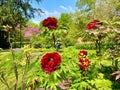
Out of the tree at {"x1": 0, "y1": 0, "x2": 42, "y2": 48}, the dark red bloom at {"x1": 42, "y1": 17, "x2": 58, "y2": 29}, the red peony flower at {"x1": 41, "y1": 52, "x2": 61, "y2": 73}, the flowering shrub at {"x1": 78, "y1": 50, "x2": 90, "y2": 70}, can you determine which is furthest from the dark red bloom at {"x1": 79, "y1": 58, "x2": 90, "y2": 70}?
the tree at {"x1": 0, "y1": 0, "x2": 42, "y2": 48}

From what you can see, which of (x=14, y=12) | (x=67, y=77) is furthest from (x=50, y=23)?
(x=14, y=12)

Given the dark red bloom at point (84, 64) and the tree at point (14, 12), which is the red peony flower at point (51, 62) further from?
the tree at point (14, 12)

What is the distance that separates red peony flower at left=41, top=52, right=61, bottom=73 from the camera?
11.7 feet

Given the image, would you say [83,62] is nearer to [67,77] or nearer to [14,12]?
[67,77]

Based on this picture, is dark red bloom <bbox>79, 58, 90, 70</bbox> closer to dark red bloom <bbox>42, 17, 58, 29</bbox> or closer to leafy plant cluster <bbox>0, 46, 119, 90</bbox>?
leafy plant cluster <bbox>0, 46, 119, 90</bbox>

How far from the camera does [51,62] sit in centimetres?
359

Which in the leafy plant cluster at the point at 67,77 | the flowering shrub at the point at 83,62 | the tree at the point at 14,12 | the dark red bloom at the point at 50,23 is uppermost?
Result: the tree at the point at 14,12

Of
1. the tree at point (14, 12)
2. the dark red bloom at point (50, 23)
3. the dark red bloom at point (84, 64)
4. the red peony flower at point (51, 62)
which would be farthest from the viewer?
the tree at point (14, 12)

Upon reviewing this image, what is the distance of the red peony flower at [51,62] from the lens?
3568mm

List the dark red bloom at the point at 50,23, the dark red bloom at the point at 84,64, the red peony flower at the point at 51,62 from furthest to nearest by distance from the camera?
the dark red bloom at the point at 50,23 → the dark red bloom at the point at 84,64 → the red peony flower at the point at 51,62

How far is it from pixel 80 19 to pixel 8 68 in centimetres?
2576

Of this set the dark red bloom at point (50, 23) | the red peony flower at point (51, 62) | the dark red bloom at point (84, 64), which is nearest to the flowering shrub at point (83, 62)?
the dark red bloom at point (84, 64)

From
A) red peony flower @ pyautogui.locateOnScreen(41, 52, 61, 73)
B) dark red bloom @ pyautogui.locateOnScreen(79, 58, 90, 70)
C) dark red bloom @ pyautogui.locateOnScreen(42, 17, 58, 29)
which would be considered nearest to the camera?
red peony flower @ pyautogui.locateOnScreen(41, 52, 61, 73)

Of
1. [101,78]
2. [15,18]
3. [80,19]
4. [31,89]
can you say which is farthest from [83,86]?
[15,18]
